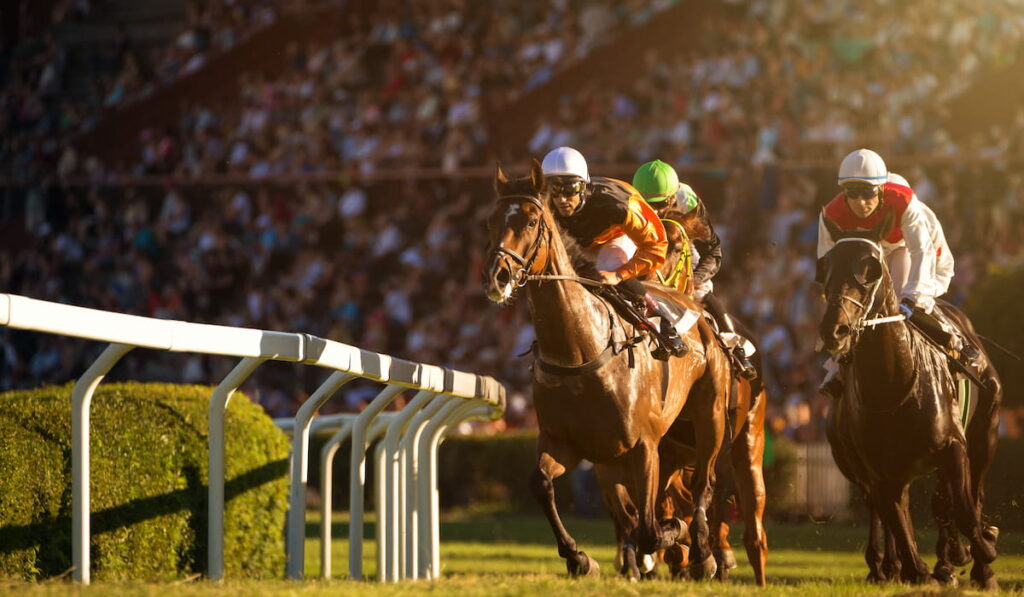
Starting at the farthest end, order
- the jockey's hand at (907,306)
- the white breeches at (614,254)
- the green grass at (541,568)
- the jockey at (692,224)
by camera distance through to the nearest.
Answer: the jockey at (692,224), the jockey's hand at (907,306), the white breeches at (614,254), the green grass at (541,568)

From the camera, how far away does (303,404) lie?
4742mm

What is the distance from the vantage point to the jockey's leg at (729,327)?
23.6 feet

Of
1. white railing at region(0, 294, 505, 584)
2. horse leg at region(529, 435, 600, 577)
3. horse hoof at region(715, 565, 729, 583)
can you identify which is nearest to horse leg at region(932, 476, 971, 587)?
horse hoof at region(715, 565, 729, 583)

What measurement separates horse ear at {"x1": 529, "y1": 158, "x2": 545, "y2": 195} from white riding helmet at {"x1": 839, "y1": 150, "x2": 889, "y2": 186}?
63.0 inches

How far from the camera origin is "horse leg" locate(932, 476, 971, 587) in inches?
253

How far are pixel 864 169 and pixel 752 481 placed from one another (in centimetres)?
163

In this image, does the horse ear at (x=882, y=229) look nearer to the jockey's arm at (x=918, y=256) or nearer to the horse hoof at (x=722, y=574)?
the jockey's arm at (x=918, y=256)

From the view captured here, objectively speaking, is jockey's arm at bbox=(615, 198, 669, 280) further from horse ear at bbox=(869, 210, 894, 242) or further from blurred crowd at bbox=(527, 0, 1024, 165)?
blurred crowd at bbox=(527, 0, 1024, 165)

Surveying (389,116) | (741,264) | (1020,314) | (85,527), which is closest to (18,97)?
(389,116)

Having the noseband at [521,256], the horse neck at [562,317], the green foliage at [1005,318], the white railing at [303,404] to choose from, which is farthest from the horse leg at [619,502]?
the green foliage at [1005,318]

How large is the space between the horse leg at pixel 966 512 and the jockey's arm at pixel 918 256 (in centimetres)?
70

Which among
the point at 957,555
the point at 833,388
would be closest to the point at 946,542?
the point at 957,555

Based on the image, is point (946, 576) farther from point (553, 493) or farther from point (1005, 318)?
point (1005, 318)

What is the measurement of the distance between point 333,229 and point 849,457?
12.1m
